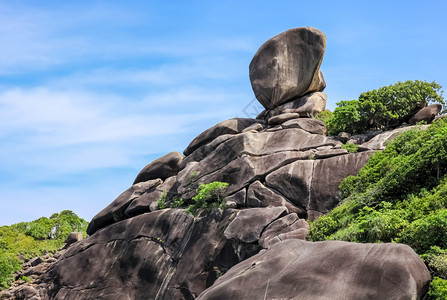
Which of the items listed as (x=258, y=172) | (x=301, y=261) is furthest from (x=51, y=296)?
(x=301, y=261)

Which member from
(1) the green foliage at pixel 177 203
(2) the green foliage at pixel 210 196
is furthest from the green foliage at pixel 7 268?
(2) the green foliage at pixel 210 196

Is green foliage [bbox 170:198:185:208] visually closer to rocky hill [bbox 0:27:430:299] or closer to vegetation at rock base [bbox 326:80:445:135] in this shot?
rocky hill [bbox 0:27:430:299]

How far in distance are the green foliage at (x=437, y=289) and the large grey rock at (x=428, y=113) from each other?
15.7m

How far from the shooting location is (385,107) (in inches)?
1180

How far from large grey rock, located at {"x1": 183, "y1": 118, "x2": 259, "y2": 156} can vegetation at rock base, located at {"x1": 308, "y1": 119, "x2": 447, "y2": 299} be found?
10002 millimetres

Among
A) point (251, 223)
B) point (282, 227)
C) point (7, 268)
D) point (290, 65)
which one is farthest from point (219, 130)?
point (7, 268)

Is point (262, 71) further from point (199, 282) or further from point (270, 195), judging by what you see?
point (199, 282)

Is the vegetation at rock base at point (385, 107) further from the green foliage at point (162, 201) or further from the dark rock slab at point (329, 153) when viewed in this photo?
the green foliage at point (162, 201)

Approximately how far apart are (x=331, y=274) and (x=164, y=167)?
68.2 ft

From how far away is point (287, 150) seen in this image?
28.4m

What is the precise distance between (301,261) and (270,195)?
1059 cm

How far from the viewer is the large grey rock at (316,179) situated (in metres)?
25.2

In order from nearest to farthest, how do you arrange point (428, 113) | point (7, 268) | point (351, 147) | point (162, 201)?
point (351, 147), point (428, 113), point (162, 201), point (7, 268)

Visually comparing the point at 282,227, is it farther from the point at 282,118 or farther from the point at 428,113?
the point at 428,113
